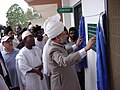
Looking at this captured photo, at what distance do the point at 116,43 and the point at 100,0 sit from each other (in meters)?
0.81

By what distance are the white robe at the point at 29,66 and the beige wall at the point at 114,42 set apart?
216 centimetres

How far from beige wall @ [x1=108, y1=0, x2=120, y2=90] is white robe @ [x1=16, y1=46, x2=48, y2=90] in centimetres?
216

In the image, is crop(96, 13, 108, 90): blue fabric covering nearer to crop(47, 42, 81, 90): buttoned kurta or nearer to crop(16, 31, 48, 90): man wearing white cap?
crop(47, 42, 81, 90): buttoned kurta

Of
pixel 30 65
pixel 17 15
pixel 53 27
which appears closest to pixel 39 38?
pixel 30 65

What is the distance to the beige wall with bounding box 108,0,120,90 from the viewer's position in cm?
286

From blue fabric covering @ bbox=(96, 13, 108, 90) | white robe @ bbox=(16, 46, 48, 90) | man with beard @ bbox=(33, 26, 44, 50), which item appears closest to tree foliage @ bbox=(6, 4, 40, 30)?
man with beard @ bbox=(33, 26, 44, 50)

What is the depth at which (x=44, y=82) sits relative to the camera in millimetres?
5281

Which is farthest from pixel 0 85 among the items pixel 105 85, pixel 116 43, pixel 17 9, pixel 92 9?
pixel 17 9

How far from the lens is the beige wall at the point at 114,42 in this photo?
286 cm

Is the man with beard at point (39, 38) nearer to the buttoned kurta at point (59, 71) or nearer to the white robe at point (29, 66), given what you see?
the white robe at point (29, 66)

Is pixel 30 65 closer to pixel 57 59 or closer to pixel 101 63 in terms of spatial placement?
pixel 57 59

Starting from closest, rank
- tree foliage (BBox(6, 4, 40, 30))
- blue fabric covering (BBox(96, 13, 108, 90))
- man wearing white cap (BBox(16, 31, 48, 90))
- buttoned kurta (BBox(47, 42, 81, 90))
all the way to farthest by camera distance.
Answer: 1. blue fabric covering (BBox(96, 13, 108, 90))
2. buttoned kurta (BBox(47, 42, 81, 90))
3. man wearing white cap (BBox(16, 31, 48, 90))
4. tree foliage (BBox(6, 4, 40, 30))

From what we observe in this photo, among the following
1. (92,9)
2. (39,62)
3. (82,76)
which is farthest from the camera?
(82,76)

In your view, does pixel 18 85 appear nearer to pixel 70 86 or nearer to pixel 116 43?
pixel 70 86
